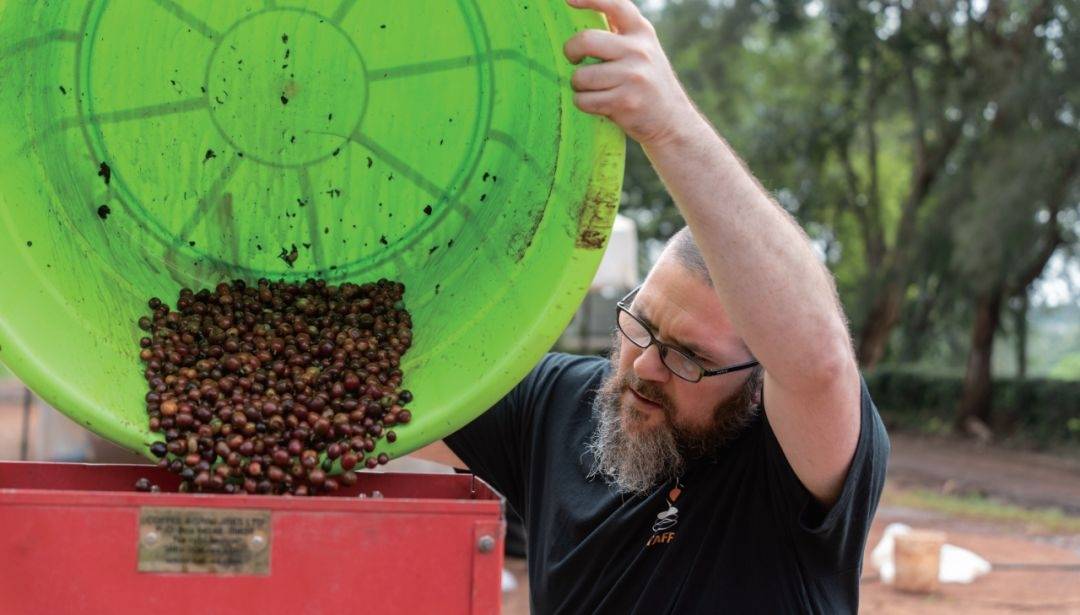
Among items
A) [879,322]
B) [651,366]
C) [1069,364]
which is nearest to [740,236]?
[651,366]

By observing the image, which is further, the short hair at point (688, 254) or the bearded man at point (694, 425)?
the short hair at point (688, 254)

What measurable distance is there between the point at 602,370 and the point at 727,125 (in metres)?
20.7

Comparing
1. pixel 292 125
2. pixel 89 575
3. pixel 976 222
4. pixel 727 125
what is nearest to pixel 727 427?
pixel 292 125

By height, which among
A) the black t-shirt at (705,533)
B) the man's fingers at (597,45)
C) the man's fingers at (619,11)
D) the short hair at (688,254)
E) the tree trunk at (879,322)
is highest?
the man's fingers at (619,11)

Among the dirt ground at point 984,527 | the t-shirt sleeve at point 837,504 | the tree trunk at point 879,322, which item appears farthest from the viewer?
the tree trunk at point 879,322

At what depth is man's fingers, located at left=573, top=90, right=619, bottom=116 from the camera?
1605 millimetres

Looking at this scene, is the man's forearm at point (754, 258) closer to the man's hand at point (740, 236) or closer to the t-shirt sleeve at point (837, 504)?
the man's hand at point (740, 236)

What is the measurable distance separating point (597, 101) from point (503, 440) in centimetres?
114

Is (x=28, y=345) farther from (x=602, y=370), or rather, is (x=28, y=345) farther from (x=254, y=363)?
(x=602, y=370)

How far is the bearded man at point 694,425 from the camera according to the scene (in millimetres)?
1655

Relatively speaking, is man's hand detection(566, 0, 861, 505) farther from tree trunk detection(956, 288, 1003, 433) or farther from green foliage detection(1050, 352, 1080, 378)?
green foliage detection(1050, 352, 1080, 378)

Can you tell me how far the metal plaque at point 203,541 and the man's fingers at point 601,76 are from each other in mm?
722

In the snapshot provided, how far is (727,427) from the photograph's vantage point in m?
2.27

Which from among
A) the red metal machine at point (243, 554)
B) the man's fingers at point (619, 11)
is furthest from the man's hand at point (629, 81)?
the red metal machine at point (243, 554)
